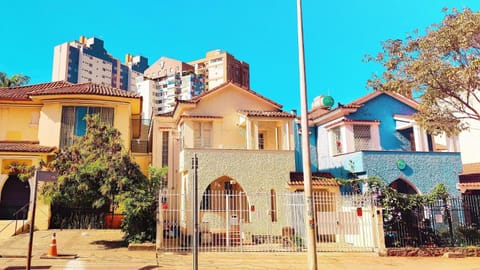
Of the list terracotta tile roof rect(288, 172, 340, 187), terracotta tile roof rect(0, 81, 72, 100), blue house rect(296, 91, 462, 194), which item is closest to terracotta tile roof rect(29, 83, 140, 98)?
terracotta tile roof rect(0, 81, 72, 100)

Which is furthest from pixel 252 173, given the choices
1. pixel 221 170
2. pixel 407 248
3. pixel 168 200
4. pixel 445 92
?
pixel 445 92

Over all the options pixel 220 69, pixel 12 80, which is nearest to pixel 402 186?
pixel 12 80

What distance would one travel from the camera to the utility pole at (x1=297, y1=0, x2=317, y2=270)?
9.12 meters

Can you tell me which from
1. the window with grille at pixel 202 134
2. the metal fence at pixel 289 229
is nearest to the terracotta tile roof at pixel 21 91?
the window with grille at pixel 202 134

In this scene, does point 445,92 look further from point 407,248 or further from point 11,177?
point 11,177

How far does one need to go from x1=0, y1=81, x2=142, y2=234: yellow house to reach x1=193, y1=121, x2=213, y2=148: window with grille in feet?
15.7

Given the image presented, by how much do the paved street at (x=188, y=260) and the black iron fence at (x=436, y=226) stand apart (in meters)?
1.35

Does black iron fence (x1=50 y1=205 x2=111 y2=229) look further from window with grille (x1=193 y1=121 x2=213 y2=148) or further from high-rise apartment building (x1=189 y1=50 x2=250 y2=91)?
high-rise apartment building (x1=189 y1=50 x2=250 y2=91)

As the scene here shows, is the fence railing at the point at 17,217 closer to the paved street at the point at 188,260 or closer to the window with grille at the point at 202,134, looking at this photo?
the paved street at the point at 188,260

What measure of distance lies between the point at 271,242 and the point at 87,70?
103150mm

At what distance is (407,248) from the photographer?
1469cm

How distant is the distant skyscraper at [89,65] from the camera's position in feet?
341

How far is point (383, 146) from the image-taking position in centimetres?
2258

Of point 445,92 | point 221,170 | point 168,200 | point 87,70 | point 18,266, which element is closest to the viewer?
point 18,266
